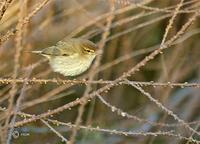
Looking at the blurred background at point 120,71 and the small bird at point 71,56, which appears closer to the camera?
the small bird at point 71,56

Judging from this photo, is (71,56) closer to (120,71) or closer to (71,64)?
(71,64)

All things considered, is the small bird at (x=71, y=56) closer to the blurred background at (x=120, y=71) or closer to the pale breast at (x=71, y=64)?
the pale breast at (x=71, y=64)

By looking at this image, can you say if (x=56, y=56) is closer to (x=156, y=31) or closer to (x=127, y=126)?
(x=127, y=126)

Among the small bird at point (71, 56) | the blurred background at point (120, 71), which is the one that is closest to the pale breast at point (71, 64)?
the small bird at point (71, 56)

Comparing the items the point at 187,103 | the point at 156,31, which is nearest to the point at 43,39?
the point at 156,31

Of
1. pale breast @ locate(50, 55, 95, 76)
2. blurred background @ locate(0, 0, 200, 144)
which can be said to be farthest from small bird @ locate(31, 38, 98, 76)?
blurred background @ locate(0, 0, 200, 144)

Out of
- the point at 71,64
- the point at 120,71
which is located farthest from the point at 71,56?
the point at 120,71
